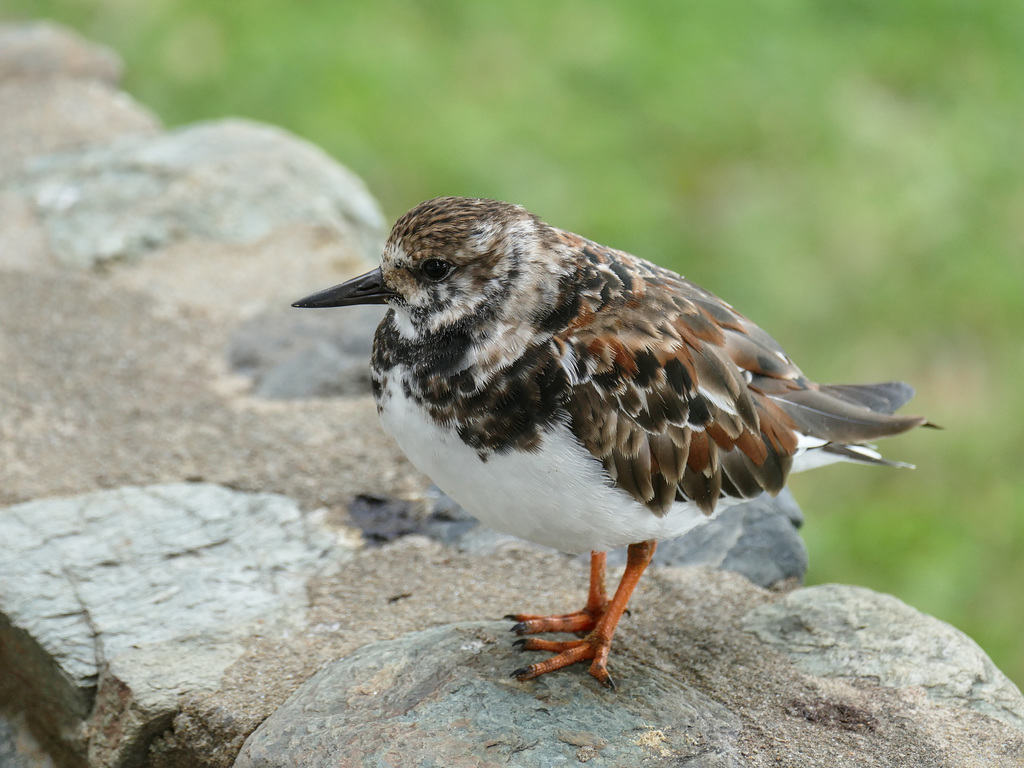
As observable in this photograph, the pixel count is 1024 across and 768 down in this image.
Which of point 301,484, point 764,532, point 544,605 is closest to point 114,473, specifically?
point 301,484

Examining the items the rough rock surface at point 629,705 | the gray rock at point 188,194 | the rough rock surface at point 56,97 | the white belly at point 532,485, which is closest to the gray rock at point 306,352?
the gray rock at point 188,194

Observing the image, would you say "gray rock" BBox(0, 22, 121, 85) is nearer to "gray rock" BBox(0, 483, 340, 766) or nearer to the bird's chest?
"gray rock" BBox(0, 483, 340, 766)

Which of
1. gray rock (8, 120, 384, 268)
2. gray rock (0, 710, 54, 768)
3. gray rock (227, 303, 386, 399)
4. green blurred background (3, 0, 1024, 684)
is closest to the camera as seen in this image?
gray rock (0, 710, 54, 768)

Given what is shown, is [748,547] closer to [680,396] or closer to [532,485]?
[680,396]

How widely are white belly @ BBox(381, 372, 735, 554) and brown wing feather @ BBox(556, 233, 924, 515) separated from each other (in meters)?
0.06

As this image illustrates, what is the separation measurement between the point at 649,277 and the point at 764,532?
122cm

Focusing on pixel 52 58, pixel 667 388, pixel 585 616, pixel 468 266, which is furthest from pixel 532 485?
pixel 52 58

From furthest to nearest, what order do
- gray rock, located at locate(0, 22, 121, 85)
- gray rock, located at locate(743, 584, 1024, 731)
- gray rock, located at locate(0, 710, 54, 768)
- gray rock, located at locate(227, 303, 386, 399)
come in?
1. gray rock, located at locate(0, 22, 121, 85)
2. gray rock, located at locate(227, 303, 386, 399)
3. gray rock, located at locate(0, 710, 54, 768)
4. gray rock, located at locate(743, 584, 1024, 731)

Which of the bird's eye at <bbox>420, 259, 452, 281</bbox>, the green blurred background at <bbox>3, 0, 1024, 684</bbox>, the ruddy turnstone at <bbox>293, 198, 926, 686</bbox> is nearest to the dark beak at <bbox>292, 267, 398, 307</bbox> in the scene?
the ruddy turnstone at <bbox>293, 198, 926, 686</bbox>

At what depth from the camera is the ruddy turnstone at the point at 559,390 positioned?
3.16 meters

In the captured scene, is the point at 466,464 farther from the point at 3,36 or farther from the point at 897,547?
the point at 3,36

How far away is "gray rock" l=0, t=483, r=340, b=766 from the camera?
140 inches

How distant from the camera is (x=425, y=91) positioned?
8.24 meters

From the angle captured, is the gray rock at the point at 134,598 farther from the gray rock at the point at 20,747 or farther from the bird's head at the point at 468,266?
the bird's head at the point at 468,266
